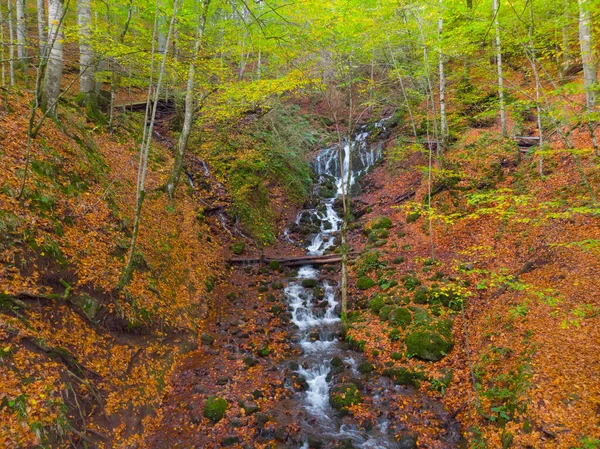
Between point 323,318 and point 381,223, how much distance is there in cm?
582

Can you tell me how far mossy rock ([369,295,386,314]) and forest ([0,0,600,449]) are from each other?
0.05 meters

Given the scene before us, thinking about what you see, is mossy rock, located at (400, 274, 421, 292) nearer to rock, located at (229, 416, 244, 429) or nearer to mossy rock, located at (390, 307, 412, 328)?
mossy rock, located at (390, 307, 412, 328)

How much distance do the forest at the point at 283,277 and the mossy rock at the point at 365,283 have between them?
85mm

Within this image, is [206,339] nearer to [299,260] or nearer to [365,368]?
[365,368]

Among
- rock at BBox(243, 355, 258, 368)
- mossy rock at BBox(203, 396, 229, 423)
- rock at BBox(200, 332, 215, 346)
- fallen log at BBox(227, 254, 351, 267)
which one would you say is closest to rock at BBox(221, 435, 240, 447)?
mossy rock at BBox(203, 396, 229, 423)

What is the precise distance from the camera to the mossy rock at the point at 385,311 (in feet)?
32.3

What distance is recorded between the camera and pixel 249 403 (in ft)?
24.0

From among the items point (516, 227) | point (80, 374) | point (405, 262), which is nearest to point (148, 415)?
point (80, 374)

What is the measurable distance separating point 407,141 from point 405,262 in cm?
964

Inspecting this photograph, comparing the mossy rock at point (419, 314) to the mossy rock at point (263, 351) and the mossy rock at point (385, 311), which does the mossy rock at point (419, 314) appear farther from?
the mossy rock at point (263, 351)

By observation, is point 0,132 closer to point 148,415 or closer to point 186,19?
point 148,415

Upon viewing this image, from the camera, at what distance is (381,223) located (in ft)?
49.3

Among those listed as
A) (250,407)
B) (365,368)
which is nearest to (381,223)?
(365,368)

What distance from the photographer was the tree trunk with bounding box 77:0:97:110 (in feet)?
30.5
